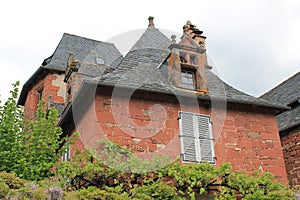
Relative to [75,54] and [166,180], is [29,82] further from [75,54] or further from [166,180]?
[166,180]

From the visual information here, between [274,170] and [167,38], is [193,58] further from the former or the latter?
[274,170]

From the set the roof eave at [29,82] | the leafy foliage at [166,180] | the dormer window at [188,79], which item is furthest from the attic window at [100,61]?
the leafy foliage at [166,180]

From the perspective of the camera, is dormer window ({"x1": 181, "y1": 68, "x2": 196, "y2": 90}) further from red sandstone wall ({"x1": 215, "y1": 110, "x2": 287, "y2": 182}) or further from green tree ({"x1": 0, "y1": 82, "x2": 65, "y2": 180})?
green tree ({"x1": 0, "y1": 82, "x2": 65, "y2": 180})

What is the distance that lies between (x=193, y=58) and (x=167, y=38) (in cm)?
214

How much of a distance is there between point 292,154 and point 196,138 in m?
4.64

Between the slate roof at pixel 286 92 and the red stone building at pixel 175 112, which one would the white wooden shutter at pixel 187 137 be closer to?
the red stone building at pixel 175 112

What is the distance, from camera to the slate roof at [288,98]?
1347 cm

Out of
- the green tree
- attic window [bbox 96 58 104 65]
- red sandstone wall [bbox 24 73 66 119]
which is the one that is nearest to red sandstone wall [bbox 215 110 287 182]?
the green tree

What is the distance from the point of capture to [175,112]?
1016 centimetres

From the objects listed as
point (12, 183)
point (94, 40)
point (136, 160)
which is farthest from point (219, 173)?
point (94, 40)

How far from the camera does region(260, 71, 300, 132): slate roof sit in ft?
44.2

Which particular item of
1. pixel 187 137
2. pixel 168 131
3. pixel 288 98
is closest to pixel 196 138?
pixel 187 137

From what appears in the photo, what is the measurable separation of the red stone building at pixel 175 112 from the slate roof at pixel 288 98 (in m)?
2.47

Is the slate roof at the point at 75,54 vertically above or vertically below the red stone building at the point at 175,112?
above
